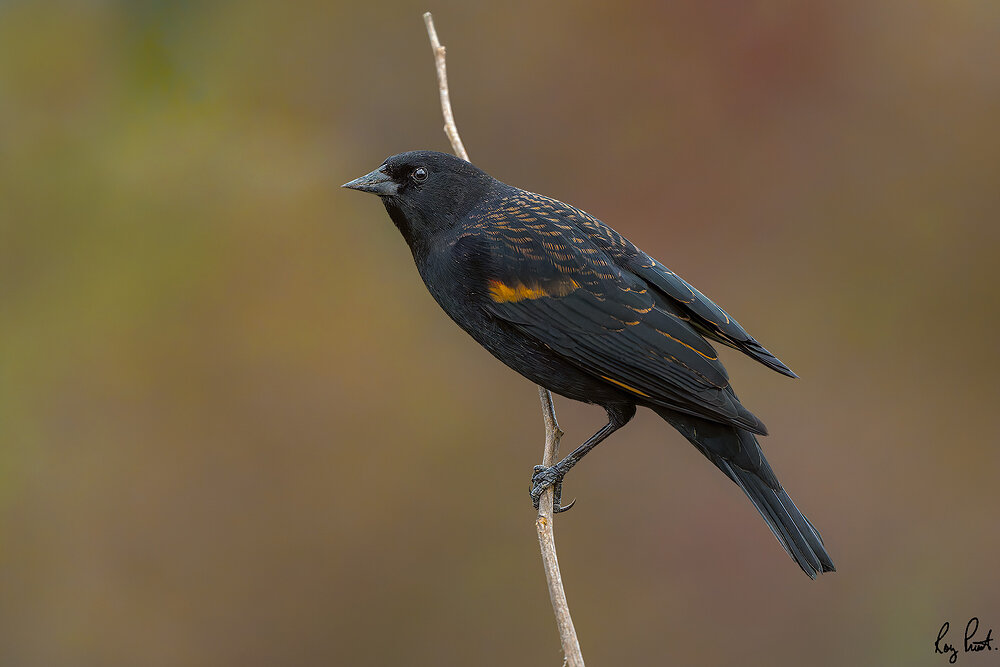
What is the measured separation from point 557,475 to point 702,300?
2.96 ft

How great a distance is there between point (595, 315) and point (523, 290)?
281mm

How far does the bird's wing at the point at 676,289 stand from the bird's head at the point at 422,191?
0.33 m

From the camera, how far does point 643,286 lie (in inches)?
137

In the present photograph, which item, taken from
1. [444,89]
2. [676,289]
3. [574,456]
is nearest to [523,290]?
[676,289]

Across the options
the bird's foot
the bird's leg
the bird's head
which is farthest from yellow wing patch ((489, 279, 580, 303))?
the bird's foot

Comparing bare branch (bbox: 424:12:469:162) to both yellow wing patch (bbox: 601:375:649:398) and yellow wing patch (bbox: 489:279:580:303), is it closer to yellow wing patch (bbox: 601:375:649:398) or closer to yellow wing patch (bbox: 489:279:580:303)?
yellow wing patch (bbox: 489:279:580:303)

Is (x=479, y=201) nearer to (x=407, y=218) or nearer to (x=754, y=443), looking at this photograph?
(x=407, y=218)

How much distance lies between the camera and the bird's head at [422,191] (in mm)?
3641

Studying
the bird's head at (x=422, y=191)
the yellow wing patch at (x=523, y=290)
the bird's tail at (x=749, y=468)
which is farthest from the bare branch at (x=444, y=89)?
the bird's tail at (x=749, y=468)

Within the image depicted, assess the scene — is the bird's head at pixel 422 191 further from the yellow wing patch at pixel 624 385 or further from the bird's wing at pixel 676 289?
the yellow wing patch at pixel 624 385

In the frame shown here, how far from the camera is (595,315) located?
337cm

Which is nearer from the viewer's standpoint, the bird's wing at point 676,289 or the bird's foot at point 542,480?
the bird's wing at point 676,289

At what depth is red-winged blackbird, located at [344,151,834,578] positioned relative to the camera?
3.31 metres

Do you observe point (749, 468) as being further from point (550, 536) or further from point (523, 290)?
point (523, 290)
